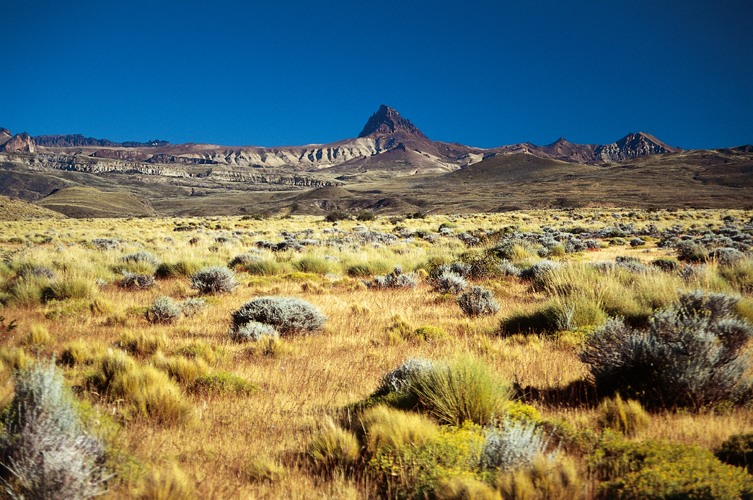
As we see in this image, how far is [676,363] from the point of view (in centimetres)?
293

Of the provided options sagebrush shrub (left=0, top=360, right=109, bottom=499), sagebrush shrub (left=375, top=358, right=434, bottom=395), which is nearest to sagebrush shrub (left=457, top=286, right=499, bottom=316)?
sagebrush shrub (left=375, top=358, right=434, bottom=395)

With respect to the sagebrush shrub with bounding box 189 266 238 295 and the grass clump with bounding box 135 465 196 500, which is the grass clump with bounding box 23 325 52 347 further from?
the grass clump with bounding box 135 465 196 500

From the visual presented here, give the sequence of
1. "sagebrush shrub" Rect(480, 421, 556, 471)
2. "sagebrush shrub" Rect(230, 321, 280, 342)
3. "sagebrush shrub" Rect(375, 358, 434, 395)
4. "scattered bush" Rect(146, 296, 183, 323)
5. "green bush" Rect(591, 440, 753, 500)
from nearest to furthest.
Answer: "green bush" Rect(591, 440, 753, 500)
"sagebrush shrub" Rect(480, 421, 556, 471)
"sagebrush shrub" Rect(375, 358, 434, 395)
"sagebrush shrub" Rect(230, 321, 280, 342)
"scattered bush" Rect(146, 296, 183, 323)

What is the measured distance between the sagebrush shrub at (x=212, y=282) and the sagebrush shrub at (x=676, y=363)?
7313mm

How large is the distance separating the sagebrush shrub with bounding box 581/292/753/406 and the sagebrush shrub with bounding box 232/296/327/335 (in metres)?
3.69

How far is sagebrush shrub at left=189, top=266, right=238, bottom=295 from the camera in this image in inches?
331

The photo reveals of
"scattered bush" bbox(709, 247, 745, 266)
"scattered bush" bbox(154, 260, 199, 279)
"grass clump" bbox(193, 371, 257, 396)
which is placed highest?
"scattered bush" bbox(709, 247, 745, 266)

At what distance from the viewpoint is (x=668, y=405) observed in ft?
9.56

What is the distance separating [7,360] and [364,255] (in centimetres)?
964

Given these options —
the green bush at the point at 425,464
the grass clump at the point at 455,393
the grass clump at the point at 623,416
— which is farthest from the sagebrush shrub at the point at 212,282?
the grass clump at the point at 623,416

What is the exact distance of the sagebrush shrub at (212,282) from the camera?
841 cm

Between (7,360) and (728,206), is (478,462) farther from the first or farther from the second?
(728,206)

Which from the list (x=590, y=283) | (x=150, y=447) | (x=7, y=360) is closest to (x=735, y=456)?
(x=150, y=447)

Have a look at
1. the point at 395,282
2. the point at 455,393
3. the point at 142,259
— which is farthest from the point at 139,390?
the point at 142,259
